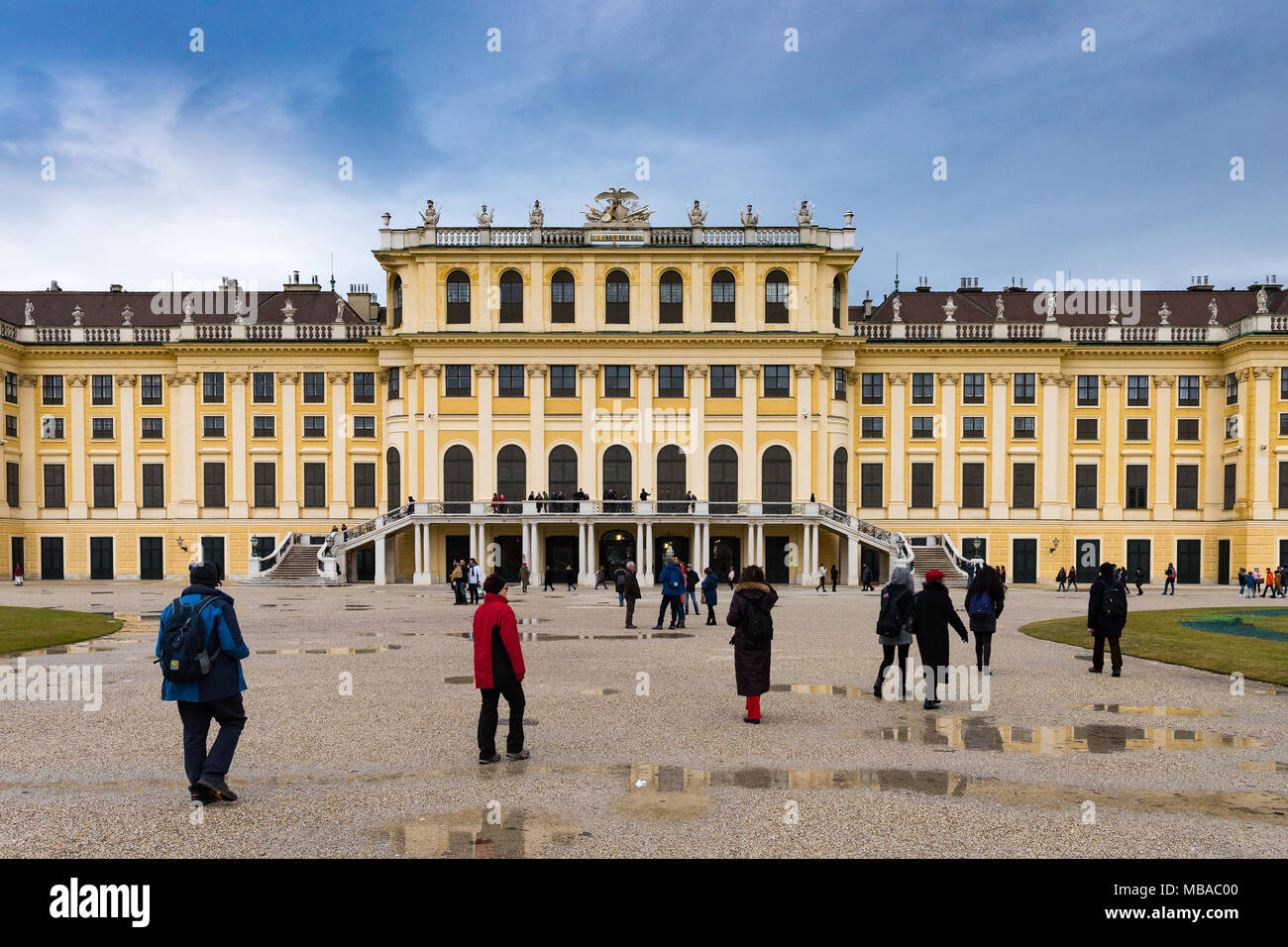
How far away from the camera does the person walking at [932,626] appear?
44.6ft

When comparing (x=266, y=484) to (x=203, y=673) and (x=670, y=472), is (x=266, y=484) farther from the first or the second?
(x=203, y=673)

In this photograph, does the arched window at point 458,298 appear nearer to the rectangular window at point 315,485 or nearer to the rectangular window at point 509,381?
the rectangular window at point 509,381

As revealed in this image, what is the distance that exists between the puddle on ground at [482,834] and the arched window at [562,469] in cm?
4691

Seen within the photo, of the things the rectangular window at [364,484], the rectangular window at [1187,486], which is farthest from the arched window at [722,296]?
the rectangular window at [1187,486]

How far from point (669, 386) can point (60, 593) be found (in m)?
31.3

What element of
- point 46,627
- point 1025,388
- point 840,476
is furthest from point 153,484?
point 1025,388

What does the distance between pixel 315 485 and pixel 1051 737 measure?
172ft

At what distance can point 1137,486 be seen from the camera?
58.6 m

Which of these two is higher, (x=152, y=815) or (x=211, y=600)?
(x=211, y=600)

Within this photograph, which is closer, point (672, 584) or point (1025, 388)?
point (672, 584)

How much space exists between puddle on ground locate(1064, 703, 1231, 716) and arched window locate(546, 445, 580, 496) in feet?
140

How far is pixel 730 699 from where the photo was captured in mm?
14289
